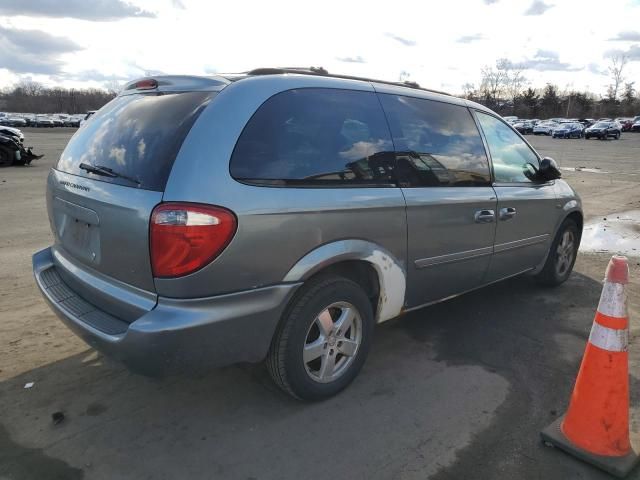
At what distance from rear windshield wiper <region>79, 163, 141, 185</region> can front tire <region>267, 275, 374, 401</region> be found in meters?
1.06

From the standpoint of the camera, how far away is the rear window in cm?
251

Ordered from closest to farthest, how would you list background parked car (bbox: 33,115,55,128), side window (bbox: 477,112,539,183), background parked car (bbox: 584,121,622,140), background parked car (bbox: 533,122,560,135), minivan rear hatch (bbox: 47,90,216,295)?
1. minivan rear hatch (bbox: 47,90,216,295)
2. side window (bbox: 477,112,539,183)
3. background parked car (bbox: 584,121,622,140)
4. background parked car (bbox: 533,122,560,135)
5. background parked car (bbox: 33,115,55,128)

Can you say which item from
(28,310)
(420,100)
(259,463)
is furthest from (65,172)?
(420,100)

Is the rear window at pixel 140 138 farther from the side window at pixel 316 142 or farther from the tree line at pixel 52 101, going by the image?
the tree line at pixel 52 101

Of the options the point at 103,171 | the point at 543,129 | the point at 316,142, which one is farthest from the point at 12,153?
the point at 543,129

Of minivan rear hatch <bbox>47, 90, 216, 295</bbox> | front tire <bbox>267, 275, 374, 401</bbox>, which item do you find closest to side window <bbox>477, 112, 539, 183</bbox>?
front tire <bbox>267, 275, 374, 401</bbox>

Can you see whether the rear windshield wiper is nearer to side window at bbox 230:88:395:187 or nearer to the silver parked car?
the silver parked car

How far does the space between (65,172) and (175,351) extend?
1.46 m

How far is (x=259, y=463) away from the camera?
8.36ft

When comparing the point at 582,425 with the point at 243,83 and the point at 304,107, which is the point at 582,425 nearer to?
the point at 304,107

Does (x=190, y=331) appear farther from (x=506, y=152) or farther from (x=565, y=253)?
(x=565, y=253)

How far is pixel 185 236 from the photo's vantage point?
7.68 ft

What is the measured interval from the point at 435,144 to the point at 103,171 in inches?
84.2

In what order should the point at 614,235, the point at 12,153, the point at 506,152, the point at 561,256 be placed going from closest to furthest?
1. the point at 506,152
2. the point at 561,256
3. the point at 614,235
4. the point at 12,153
